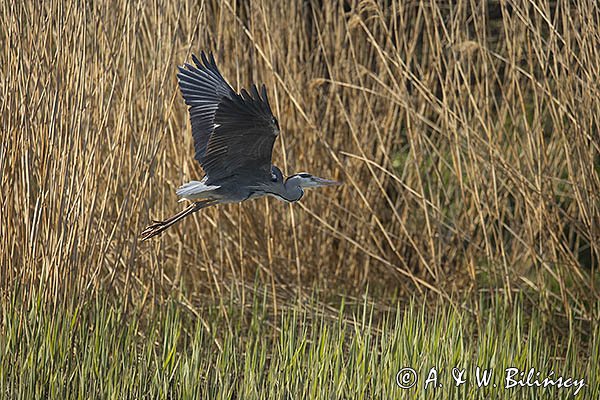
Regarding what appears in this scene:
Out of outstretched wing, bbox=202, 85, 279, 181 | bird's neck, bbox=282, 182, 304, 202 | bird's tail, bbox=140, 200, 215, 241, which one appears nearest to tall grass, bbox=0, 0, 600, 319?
bird's tail, bbox=140, 200, 215, 241

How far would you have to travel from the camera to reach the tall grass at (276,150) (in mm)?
2896

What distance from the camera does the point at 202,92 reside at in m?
2.93

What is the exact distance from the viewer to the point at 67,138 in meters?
2.87

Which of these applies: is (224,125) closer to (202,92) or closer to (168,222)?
(202,92)

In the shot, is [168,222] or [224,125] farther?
[168,222]

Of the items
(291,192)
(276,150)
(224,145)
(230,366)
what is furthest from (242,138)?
(276,150)

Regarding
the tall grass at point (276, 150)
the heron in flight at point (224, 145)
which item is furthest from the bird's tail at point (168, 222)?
the tall grass at point (276, 150)

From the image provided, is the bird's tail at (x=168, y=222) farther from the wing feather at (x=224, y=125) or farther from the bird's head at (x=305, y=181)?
the bird's head at (x=305, y=181)

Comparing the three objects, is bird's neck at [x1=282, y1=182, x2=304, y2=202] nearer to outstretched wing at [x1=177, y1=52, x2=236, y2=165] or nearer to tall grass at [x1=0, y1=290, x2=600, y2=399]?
outstretched wing at [x1=177, y1=52, x2=236, y2=165]

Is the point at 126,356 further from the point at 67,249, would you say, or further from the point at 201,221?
the point at 201,221

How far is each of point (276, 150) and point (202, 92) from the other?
4.34ft

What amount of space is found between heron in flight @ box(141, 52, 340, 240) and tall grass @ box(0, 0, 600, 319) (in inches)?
7.2

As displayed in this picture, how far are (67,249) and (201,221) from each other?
1090 millimetres

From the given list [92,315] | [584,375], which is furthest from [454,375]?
[92,315]
